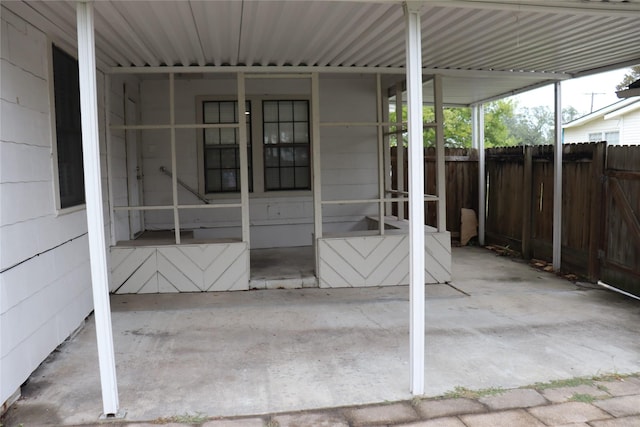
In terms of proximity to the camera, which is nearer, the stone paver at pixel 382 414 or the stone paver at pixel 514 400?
the stone paver at pixel 382 414

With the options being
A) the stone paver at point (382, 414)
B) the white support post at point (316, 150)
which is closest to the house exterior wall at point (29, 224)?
the stone paver at point (382, 414)

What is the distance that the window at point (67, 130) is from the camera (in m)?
4.25

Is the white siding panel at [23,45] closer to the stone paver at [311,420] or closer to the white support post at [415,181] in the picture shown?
the white support post at [415,181]

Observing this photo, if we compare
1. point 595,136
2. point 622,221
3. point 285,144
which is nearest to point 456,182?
point 285,144

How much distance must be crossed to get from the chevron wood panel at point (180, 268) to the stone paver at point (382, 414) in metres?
3.15

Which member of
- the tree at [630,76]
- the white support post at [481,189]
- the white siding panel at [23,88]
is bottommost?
the white support post at [481,189]

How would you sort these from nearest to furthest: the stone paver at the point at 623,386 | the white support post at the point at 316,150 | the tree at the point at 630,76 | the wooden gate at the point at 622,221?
the stone paver at the point at 623,386, the wooden gate at the point at 622,221, the white support post at the point at 316,150, the tree at the point at 630,76

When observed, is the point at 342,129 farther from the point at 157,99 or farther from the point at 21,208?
the point at 21,208

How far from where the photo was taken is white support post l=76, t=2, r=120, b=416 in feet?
9.27

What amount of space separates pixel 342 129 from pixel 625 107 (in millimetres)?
11888

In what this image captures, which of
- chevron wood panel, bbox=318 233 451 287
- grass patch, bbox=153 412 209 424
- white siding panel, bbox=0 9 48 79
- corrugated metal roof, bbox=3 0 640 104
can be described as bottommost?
grass patch, bbox=153 412 209 424

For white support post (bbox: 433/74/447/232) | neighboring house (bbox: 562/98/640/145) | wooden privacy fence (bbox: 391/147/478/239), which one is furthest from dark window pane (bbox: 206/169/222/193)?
neighboring house (bbox: 562/98/640/145)

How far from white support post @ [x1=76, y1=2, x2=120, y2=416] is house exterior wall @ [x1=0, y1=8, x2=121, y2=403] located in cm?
64

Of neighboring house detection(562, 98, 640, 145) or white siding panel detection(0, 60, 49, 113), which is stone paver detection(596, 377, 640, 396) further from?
neighboring house detection(562, 98, 640, 145)
